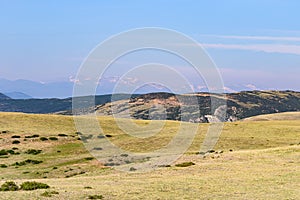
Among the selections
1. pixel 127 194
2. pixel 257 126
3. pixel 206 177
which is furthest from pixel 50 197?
pixel 257 126

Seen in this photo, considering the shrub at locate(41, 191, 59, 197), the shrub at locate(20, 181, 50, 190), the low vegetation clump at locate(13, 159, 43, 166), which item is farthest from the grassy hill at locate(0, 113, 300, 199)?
the shrub at locate(20, 181, 50, 190)

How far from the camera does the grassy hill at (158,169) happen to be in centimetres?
2972

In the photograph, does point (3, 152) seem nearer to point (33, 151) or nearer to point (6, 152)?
point (6, 152)

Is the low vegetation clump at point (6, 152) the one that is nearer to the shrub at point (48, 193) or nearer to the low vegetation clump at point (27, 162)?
the low vegetation clump at point (27, 162)

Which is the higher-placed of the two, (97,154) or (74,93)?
(74,93)

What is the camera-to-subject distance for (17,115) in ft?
335

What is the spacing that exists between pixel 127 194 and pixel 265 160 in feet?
80.4

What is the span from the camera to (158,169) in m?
43.2

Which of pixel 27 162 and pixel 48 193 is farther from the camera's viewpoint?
pixel 27 162

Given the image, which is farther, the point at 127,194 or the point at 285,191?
the point at 285,191

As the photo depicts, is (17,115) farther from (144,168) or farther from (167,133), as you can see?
(144,168)

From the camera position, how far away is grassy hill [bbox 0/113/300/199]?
29719 millimetres

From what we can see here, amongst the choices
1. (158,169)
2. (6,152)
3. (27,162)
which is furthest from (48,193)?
(6,152)

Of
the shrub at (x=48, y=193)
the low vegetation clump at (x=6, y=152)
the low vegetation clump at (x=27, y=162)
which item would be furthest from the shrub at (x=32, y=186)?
the low vegetation clump at (x=6, y=152)
